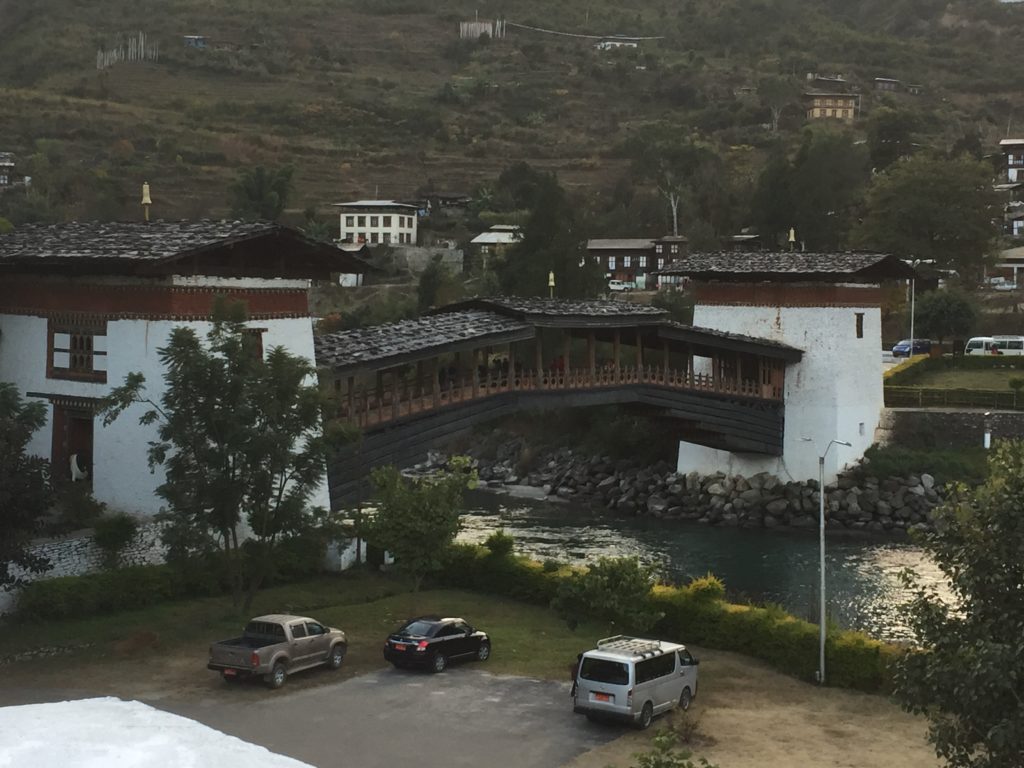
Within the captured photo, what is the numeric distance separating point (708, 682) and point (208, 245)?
14918mm

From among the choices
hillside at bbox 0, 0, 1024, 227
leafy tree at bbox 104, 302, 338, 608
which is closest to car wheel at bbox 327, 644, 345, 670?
leafy tree at bbox 104, 302, 338, 608

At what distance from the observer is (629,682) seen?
21594 mm

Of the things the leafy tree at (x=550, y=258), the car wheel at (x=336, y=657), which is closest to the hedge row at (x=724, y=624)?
the car wheel at (x=336, y=657)

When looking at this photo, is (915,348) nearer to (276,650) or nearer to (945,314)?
(945,314)

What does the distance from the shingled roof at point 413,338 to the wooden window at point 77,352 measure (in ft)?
18.0

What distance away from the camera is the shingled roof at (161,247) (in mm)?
29766

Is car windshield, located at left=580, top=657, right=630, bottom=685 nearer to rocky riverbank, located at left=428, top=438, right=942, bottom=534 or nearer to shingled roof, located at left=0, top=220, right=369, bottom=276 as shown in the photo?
shingled roof, located at left=0, top=220, right=369, bottom=276

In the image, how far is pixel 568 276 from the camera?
226ft

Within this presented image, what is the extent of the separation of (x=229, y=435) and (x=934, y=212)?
206ft

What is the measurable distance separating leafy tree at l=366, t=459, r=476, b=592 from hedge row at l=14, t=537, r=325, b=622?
213 cm

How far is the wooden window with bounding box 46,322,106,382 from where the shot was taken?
1246 inches

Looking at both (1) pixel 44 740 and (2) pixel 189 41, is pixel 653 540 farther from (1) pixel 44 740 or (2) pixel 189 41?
(2) pixel 189 41

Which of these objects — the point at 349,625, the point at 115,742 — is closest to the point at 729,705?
the point at 349,625

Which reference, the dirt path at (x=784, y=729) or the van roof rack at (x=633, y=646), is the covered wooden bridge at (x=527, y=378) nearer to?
the van roof rack at (x=633, y=646)
